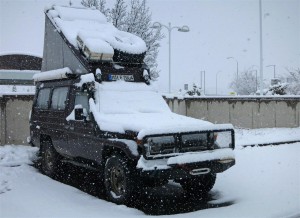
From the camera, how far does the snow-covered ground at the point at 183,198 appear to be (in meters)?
6.09

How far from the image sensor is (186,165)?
6.37 metres

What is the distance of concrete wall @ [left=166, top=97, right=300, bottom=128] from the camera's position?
21391mm

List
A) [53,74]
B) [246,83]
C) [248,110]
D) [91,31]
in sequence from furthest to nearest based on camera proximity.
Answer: [246,83] → [248,110] → [53,74] → [91,31]

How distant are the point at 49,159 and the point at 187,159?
4.17 metres

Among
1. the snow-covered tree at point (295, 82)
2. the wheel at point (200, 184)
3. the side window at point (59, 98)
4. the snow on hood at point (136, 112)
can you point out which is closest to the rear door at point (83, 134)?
the snow on hood at point (136, 112)

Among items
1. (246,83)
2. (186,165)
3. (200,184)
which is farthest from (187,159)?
(246,83)

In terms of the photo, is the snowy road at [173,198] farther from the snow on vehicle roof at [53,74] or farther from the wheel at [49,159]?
the snow on vehicle roof at [53,74]

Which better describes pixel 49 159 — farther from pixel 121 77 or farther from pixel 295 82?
pixel 295 82

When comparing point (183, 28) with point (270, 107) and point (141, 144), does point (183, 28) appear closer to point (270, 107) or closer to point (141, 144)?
point (270, 107)

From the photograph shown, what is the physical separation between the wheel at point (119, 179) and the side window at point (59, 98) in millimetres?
2261

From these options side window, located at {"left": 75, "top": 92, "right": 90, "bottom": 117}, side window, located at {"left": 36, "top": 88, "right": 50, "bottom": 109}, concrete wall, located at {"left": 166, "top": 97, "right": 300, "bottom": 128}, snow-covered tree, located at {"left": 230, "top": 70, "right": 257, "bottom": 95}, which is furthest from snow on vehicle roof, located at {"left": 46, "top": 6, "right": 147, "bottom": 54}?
snow-covered tree, located at {"left": 230, "top": 70, "right": 257, "bottom": 95}

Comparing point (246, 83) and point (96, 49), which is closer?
point (96, 49)

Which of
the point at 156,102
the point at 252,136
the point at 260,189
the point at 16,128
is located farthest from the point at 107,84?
the point at 252,136

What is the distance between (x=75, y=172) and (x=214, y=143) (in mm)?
4152
